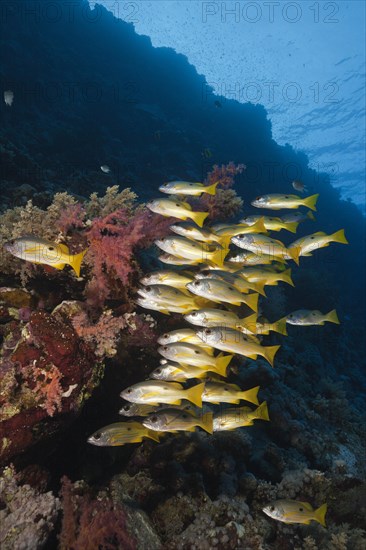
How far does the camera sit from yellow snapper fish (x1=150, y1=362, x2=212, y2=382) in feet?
12.7

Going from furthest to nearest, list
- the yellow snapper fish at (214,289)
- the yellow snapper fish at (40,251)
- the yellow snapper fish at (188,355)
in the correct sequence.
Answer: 1. the yellow snapper fish at (214,289)
2. the yellow snapper fish at (188,355)
3. the yellow snapper fish at (40,251)

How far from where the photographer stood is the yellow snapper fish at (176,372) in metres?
3.86

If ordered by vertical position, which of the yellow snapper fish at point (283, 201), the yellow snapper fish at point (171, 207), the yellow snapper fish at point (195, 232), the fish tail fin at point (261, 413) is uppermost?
the yellow snapper fish at point (283, 201)

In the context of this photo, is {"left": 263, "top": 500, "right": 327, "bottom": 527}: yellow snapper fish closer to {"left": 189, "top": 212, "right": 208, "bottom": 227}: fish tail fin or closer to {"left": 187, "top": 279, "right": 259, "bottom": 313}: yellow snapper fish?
{"left": 187, "top": 279, "right": 259, "bottom": 313}: yellow snapper fish

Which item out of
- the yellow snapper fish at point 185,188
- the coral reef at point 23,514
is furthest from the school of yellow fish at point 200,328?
the coral reef at point 23,514

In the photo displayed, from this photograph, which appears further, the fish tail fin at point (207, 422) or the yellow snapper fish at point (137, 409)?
the yellow snapper fish at point (137, 409)

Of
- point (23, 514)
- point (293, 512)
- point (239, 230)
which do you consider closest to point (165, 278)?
point (239, 230)

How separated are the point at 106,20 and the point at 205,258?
39.1m

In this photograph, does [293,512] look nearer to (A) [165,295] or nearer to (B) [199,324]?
(B) [199,324]

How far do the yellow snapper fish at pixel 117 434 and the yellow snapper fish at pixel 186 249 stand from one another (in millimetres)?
2067

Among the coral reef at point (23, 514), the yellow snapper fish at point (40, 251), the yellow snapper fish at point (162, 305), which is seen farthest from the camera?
the yellow snapper fish at point (162, 305)

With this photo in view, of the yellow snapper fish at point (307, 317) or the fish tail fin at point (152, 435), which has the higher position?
the yellow snapper fish at point (307, 317)

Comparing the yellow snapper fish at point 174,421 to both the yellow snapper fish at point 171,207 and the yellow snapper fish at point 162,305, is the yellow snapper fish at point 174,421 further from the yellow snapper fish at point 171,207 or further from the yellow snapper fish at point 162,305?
the yellow snapper fish at point 171,207

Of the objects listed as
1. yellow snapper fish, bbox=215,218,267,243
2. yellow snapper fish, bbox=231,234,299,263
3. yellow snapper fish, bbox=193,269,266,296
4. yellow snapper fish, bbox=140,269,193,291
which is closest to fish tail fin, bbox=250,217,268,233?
yellow snapper fish, bbox=215,218,267,243
